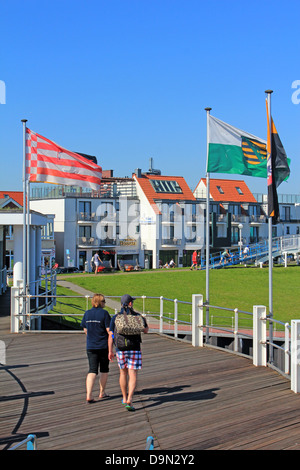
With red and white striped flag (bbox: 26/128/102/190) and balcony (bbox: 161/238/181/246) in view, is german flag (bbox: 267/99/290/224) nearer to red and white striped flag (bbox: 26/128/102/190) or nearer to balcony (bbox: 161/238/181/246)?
red and white striped flag (bbox: 26/128/102/190)

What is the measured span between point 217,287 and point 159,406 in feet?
109

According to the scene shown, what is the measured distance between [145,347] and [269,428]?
654cm

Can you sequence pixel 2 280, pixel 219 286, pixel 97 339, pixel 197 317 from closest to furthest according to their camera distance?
pixel 97 339, pixel 197 317, pixel 2 280, pixel 219 286

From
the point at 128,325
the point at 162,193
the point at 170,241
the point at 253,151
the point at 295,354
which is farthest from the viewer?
the point at 162,193

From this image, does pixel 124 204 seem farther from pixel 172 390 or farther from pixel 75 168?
pixel 172 390

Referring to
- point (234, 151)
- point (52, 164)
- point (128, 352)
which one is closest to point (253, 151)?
point (234, 151)

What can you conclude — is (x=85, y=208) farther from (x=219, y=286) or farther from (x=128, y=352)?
(x=128, y=352)

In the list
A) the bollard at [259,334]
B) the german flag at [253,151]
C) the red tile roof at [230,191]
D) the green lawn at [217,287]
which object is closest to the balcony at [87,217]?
the red tile roof at [230,191]

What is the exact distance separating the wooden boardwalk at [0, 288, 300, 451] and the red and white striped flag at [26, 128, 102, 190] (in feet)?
20.3

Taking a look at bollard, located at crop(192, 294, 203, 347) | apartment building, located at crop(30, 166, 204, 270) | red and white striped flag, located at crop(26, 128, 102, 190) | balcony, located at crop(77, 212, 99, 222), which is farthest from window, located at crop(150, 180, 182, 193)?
bollard, located at crop(192, 294, 203, 347)

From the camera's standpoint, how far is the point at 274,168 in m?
13.3

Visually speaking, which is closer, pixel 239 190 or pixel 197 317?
pixel 197 317

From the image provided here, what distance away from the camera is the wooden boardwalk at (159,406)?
24.2 ft
